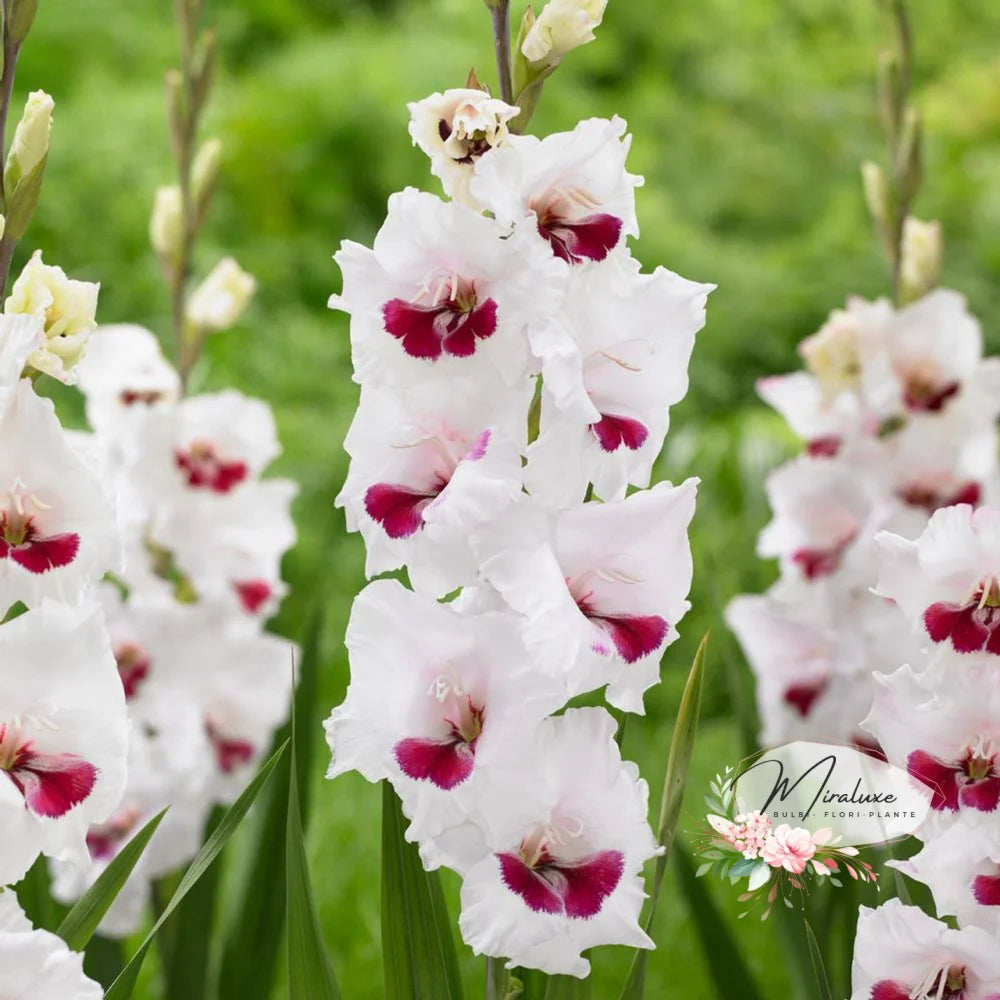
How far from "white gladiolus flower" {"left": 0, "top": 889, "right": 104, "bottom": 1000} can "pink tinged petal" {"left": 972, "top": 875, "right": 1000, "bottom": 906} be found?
1.55 feet

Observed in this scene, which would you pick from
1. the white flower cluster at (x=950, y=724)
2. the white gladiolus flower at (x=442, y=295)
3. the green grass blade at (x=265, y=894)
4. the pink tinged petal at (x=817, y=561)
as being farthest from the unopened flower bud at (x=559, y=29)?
the pink tinged petal at (x=817, y=561)

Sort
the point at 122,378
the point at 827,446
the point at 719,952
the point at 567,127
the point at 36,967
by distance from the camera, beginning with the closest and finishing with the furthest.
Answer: the point at 36,967 → the point at 719,952 → the point at 122,378 → the point at 827,446 → the point at 567,127

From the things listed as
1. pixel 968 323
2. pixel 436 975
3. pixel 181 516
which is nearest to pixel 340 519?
pixel 181 516

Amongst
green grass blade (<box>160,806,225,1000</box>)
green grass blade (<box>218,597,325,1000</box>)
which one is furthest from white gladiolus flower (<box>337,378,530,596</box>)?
green grass blade (<box>160,806,225,1000</box>)

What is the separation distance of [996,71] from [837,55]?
1.72 feet

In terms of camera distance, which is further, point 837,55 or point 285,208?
point 837,55

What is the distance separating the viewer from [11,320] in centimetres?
74

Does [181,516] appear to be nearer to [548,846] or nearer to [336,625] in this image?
[548,846]

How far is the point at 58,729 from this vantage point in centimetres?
74

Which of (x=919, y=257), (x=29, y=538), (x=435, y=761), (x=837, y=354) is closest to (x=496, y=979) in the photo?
(x=435, y=761)

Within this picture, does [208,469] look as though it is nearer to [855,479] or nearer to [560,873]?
[855,479]

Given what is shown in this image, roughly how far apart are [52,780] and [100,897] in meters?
0.09

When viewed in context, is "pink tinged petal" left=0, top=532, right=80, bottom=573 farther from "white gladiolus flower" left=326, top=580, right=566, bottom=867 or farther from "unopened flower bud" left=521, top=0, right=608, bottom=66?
"unopened flower bud" left=521, top=0, right=608, bottom=66

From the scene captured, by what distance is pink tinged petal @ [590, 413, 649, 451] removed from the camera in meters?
0.77
